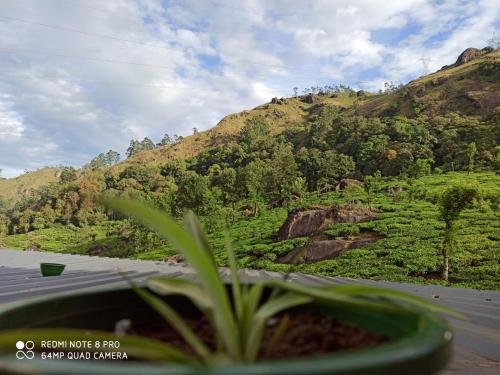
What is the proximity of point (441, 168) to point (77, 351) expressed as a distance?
21130mm

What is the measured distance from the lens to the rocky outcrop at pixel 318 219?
1286 centimetres

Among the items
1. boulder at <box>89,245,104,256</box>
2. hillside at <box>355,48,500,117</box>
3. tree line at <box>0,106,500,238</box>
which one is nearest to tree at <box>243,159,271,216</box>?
tree line at <box>0,106,500,238</box>

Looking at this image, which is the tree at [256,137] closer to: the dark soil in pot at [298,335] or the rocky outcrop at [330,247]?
the rocky outcrop at [330,247]

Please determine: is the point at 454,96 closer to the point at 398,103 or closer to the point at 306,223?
the point at 398,103

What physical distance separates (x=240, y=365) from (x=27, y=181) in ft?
269

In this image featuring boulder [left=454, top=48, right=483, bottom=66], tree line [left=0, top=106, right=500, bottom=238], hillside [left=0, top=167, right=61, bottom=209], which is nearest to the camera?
tree line [left=0, top=106, right=500, bottom=238]

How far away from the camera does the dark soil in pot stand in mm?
525

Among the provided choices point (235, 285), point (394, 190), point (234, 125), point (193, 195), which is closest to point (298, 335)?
point (235, 285)

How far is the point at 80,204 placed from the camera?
29062mm

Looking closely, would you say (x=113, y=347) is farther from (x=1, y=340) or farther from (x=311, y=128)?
(x=311, y=128)

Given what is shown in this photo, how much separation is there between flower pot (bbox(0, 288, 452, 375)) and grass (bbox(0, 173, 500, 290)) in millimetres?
7808

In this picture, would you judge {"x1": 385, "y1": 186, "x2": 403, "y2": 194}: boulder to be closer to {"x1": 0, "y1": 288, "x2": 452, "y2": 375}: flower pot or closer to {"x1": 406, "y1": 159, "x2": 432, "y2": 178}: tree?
{"x1": 406, "y1": 159, "x2": 432, "y2": 178}: tree

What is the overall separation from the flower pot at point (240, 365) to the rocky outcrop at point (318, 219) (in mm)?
12149

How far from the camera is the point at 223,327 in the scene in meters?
0.45
